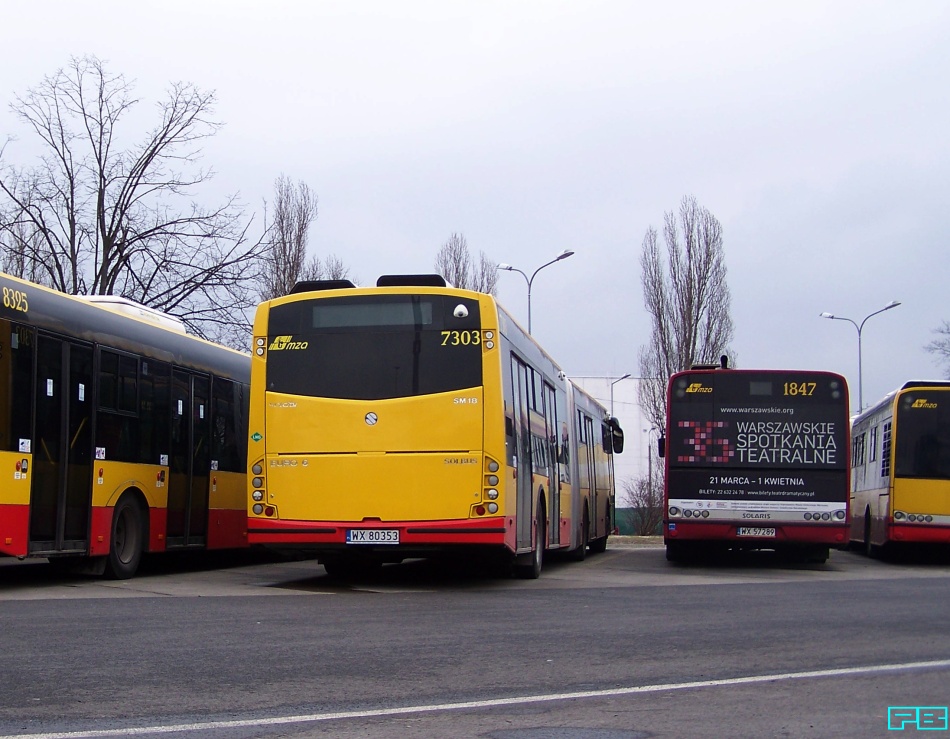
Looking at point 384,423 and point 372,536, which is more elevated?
point 384,423

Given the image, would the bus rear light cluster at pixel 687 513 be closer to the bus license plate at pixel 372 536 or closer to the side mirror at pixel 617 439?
the bus license plate at pixel 372 536

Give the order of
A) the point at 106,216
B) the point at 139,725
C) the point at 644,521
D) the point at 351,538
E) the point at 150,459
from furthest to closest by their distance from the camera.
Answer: the point at 644,521 < the point at 106,216 < the point at 150,459 < the point at 351,538 < the point at 139,725

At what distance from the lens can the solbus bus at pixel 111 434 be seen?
13.2 metres

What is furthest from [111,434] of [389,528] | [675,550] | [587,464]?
[587,464]

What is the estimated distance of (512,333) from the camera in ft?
49.8

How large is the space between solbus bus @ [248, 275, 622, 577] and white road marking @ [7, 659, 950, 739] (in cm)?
592

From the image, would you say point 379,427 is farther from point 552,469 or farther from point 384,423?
point 552,469

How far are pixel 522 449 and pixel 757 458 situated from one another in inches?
235

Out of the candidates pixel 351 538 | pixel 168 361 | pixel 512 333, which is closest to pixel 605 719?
pixel 351 538

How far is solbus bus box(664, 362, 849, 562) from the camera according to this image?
19609mm

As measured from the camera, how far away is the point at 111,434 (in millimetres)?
15141

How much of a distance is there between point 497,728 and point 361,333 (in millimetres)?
8419

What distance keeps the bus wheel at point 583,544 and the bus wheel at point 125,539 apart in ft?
29.4

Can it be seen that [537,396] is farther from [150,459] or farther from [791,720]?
[791,720]
